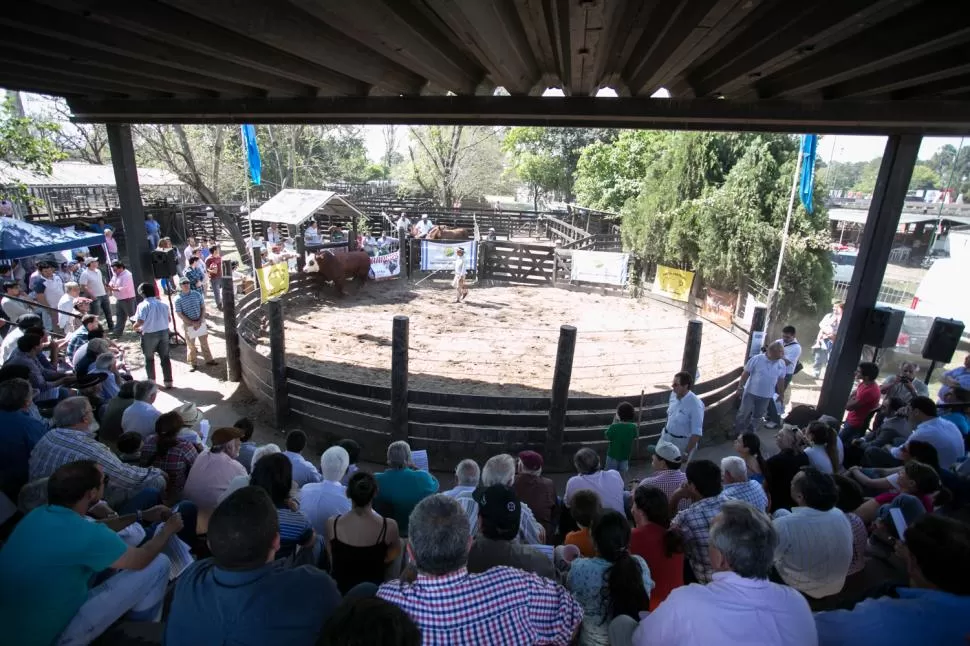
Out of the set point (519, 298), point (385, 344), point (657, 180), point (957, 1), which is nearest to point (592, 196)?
point (657, 180)

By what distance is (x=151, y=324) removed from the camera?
7.39 meters

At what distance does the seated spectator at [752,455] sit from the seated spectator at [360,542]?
2760 mm

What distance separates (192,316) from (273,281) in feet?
12.2

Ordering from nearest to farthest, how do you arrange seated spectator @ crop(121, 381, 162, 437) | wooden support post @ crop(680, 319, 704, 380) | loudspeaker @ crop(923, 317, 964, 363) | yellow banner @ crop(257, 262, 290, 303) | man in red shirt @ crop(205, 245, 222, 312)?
seated spectator @ crop(121, 381, 162, 437), loudspeaker @ crop(923, 317, 964, 363), wooden support post @ crop(680, 319, 704, 380), yellow banner @ crop(257, 262, 290, 303), man in red shirt @ crop(205, 245, 222, 312)

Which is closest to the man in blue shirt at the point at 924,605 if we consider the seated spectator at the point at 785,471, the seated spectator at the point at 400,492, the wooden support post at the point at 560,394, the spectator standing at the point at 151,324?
the seated spectator at the point at 785,471

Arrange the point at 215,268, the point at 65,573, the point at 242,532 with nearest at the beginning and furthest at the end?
the point at 242,532, the point at 65,573, the point at 215,268

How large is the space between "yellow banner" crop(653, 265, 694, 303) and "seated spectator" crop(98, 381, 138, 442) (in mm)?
13647

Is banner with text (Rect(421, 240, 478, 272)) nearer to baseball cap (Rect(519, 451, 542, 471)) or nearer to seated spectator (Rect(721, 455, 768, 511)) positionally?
baseball cap (Rect(519, 451, 542, 471))

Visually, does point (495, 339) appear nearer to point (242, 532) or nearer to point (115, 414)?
point (115, 414)

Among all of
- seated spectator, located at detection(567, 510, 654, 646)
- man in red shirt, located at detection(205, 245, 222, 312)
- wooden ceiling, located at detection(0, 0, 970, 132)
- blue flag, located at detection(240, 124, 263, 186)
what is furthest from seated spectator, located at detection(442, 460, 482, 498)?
blue flag, located at detection(240, 124, 263, 186)

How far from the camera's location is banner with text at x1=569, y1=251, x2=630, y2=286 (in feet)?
50.7

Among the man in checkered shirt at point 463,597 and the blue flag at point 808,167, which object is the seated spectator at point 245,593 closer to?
the man in checkered shirt at point 463,597

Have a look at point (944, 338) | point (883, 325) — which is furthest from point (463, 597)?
point (944, 338)

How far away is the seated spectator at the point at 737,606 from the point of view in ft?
5.84
